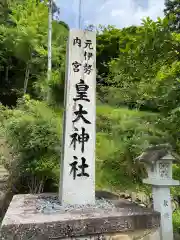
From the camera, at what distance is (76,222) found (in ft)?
8.63

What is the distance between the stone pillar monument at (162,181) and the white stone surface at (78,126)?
82cm

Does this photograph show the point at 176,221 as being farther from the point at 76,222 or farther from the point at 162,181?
the point at 76,222

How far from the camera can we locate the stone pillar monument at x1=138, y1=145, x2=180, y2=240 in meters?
3.03

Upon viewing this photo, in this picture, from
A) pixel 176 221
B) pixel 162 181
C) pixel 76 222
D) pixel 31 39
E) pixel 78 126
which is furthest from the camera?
pixel 31 39

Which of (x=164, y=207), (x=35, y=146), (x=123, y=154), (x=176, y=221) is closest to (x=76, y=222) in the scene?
(x=164, y=207)

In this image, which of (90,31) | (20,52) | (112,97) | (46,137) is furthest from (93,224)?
(20,52)

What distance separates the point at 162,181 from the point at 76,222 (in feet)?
3.54

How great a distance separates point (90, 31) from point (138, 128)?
8.00 ft

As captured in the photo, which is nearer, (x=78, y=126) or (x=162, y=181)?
(x=162, y=181)

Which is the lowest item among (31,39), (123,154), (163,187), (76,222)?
(76,222)

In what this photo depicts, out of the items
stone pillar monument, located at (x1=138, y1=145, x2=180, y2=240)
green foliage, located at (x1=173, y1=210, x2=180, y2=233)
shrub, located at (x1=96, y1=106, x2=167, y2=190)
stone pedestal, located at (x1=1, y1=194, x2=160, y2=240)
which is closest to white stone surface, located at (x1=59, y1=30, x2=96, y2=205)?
stone pedestal, located at (x1=1, y1=194, x2=160, y2=240)

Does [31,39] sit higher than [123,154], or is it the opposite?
[31,39]

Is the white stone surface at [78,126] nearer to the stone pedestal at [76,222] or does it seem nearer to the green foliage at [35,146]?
the stone pedestal at [76,222]

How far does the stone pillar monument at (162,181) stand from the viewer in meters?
3.03
